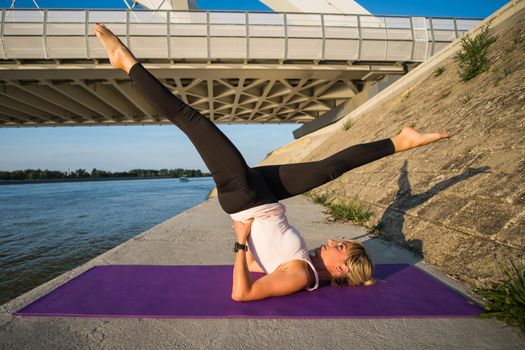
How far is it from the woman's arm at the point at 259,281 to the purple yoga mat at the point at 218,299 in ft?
0.24

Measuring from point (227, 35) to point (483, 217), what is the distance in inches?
719

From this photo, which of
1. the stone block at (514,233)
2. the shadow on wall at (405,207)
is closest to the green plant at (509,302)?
the stone block at (514,233)

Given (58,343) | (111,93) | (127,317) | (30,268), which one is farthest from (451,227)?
(111,93)

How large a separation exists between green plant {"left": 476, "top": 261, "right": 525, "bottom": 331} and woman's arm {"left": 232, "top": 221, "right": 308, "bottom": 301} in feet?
3.98

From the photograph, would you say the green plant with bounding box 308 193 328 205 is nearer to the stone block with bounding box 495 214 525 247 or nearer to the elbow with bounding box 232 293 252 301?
the stone block with bounding box 495 214 525 247

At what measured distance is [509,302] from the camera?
5.53 ft

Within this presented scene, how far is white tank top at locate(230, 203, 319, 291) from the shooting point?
7.43 feet

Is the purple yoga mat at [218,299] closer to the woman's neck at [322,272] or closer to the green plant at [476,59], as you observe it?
the woman's neck at [322,272]

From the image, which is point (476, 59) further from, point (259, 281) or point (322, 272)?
point (259, 281)

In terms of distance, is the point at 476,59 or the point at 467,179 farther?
the point at 476,59

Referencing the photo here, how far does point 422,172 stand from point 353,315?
3.24 m

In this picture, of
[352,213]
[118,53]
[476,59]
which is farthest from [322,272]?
[476,59]

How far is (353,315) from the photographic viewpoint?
1878mm

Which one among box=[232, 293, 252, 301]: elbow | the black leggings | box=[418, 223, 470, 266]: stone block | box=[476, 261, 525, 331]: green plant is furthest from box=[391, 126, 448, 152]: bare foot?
box=[232, 293, 252, 301]: elbow
